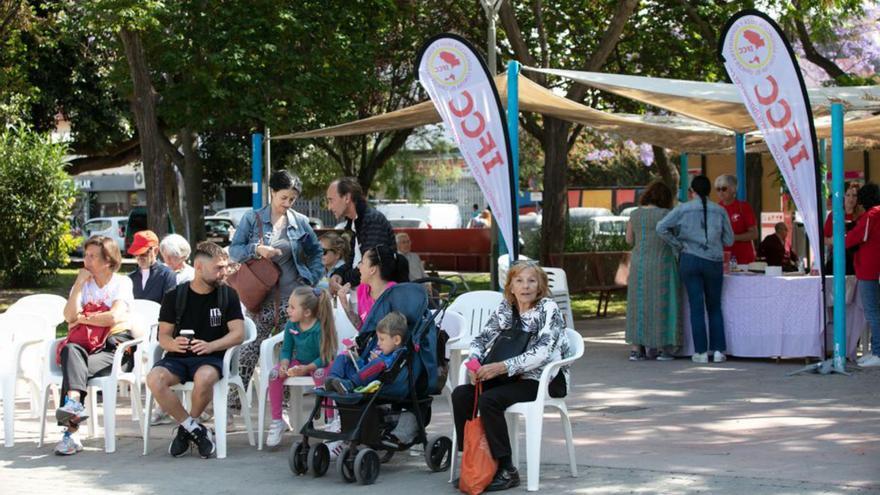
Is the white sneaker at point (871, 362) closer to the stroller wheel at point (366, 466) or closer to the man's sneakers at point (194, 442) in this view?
the stroller wheel at point (366, 466)

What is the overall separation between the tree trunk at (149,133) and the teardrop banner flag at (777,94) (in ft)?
36.3

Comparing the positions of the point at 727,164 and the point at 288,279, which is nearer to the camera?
the point at 288,279

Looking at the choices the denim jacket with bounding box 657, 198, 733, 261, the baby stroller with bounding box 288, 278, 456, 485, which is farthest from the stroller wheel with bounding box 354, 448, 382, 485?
the denim jacket with bounding box 657, 198, 733, 261

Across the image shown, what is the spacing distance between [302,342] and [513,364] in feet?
5.88

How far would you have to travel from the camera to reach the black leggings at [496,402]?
6.63 m

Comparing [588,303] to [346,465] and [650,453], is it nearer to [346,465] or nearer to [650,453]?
[650,453]

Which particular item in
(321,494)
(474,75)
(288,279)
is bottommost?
(321,494)

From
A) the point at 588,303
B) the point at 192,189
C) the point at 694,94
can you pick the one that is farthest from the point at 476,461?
the point at 192,189

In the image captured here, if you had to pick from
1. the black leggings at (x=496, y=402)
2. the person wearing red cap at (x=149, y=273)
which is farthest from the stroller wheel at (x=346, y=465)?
the person wearing red cap at (x=149, y=273)

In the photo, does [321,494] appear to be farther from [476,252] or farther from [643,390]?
[476,252]

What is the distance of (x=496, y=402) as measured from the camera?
21.9 ft

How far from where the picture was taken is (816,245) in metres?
10.6

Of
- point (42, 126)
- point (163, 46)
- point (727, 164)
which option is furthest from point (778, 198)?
point (42, 126)

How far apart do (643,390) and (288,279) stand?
10.1ft
